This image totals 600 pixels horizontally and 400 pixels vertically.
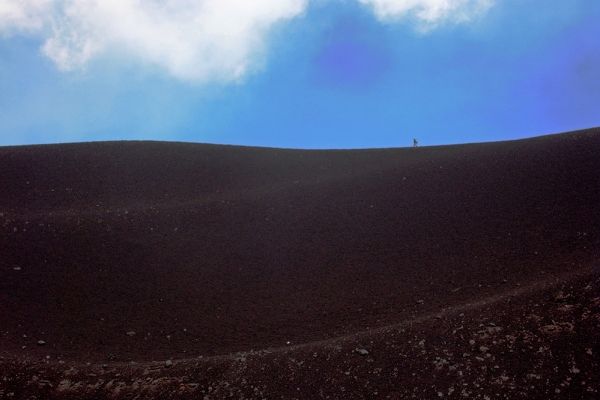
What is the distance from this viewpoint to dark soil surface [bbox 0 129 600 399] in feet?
28.2

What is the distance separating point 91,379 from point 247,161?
48.6 feet

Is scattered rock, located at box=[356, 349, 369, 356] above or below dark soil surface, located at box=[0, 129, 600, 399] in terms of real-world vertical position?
below

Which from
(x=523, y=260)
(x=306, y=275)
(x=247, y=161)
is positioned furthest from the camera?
(x=247, y=161)

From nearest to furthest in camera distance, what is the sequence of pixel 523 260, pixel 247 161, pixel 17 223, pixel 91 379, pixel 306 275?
1. pixel 91 379
2. pixel 523 260
3. pixel 306 275
4. pixel 17 223
5. pixel 247 161

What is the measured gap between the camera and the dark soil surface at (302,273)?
8591mm

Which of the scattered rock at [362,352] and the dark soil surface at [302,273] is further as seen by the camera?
the scattered rock at [362,352]

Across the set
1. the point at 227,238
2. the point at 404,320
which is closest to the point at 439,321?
the point at 404,320

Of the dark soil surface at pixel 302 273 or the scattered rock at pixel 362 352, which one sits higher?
the dark soil surface at pixel 302 273

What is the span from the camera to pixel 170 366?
9.70 metres

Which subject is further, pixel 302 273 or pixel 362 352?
pixel 302 273

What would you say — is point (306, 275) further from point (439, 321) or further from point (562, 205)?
point (562, 205)

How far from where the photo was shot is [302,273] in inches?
552

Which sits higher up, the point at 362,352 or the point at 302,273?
the point at 302,273

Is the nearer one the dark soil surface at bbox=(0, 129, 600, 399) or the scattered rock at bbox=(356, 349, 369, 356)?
the dark soil surface at bbox=(0, 129, 600, 399)
